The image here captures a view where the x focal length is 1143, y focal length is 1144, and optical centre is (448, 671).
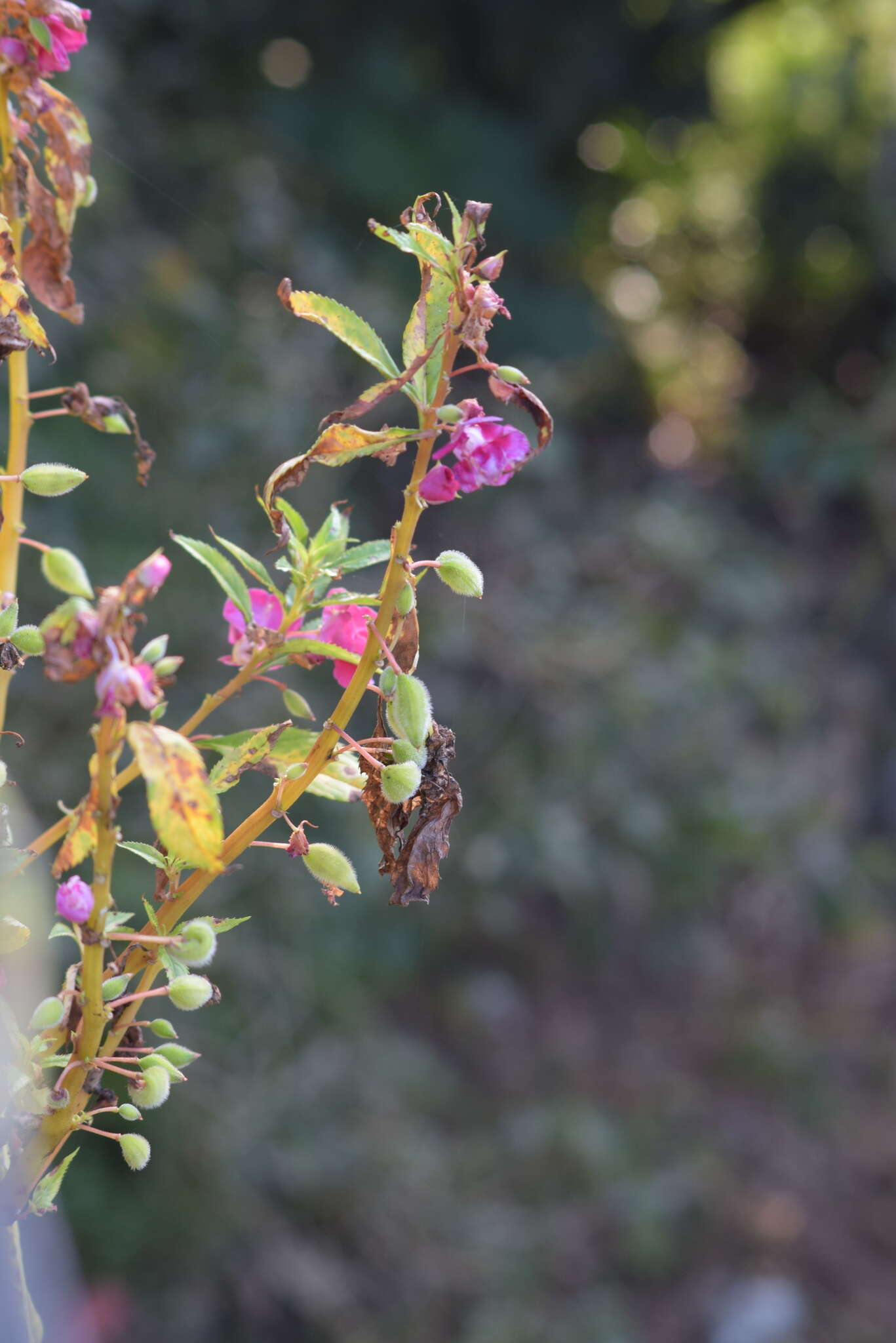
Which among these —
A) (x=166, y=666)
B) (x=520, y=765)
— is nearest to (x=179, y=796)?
(x=166, y=666)

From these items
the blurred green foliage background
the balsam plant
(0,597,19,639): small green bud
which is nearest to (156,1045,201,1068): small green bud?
the balsam plant

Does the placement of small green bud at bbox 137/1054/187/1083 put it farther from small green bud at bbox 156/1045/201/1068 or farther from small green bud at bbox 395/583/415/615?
small green bud at bbox 395/583/415/615

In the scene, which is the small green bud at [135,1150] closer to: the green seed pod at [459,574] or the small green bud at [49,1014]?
the small green bud at [49,1014]

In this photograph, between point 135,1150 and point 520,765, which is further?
point 520,765

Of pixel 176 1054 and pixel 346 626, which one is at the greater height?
pixel 346 626

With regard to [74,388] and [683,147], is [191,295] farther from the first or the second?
[683,147]

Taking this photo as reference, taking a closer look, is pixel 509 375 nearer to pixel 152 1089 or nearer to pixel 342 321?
pixel 342 321

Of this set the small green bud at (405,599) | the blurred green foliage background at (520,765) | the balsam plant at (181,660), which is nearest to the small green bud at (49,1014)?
the balsam plant at (181,660)
